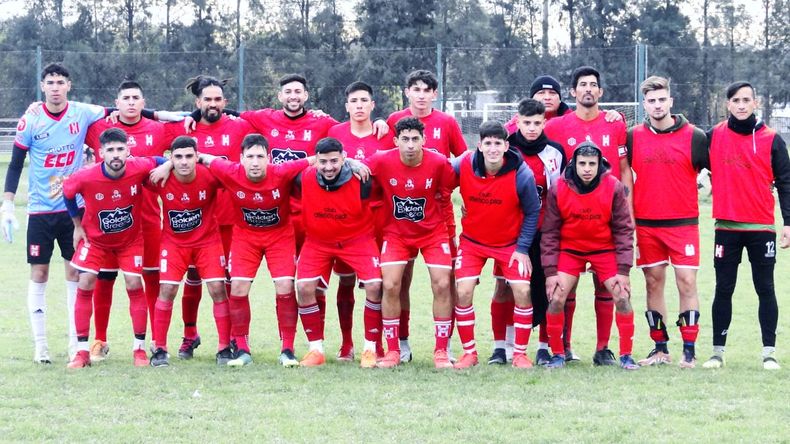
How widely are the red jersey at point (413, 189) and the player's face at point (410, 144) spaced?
0.10 m

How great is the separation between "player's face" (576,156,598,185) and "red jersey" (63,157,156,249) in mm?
3057

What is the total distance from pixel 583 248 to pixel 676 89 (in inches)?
705

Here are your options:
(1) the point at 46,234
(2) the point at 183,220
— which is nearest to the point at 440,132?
(2) the point at 183,220

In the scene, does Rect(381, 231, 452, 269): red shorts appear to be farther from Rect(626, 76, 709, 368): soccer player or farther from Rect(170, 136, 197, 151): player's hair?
Rect(170, 136, 197, 151): player's hair

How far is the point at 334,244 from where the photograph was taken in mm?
7496

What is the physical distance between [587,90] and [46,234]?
13.4 ft

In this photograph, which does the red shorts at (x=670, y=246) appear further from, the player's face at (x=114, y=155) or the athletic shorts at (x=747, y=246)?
the player's face at (x=114, y=155)

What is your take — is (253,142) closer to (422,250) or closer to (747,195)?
(422,250)

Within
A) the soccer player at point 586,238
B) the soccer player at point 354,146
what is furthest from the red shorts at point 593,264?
the soccer player at point 354,146

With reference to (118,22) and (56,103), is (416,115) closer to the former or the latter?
(56,103)

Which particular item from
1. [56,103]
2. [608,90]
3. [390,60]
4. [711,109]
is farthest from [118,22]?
[56,103]

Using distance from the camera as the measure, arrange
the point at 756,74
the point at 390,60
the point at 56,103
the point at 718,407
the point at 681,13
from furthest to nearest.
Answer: the point at 681,13
the point at 756,74
the point at 390,60
the point at 56,103
the point at 718,407

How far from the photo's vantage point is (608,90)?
24203mm

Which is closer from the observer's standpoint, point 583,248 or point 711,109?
point 583,248
